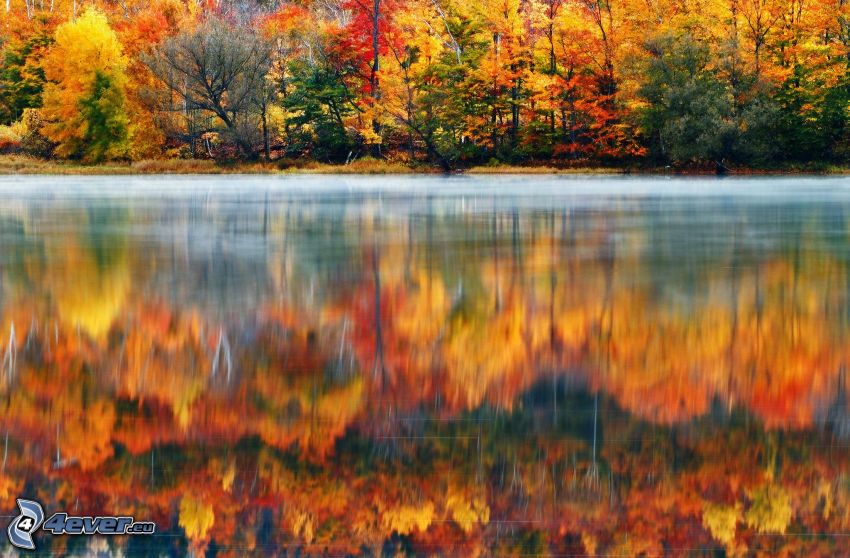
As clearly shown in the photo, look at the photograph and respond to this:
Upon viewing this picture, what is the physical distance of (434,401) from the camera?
19.4 ft

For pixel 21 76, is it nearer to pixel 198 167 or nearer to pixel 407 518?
pixel 198 167

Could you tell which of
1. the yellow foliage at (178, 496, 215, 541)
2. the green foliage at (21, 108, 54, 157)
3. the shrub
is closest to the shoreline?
the green foliage at (21, 108, 54, 157)

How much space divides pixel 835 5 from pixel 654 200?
3026cm

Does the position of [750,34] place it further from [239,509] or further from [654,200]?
[239,509]

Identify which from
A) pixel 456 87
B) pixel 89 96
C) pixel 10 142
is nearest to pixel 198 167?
pixel 89 96

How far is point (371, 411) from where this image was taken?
569cm

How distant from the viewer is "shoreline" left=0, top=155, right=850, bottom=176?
56578mm

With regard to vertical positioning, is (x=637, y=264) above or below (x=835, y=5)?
below

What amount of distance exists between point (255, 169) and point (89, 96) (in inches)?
508

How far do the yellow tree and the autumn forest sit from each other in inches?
4.9

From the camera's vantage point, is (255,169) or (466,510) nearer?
(466,510)

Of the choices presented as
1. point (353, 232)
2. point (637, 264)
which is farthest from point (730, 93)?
point (637, 264)

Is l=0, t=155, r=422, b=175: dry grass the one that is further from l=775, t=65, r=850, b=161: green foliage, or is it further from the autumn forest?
l=775, t=65, r=850, b=161: green foliage

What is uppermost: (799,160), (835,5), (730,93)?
(835,5)
